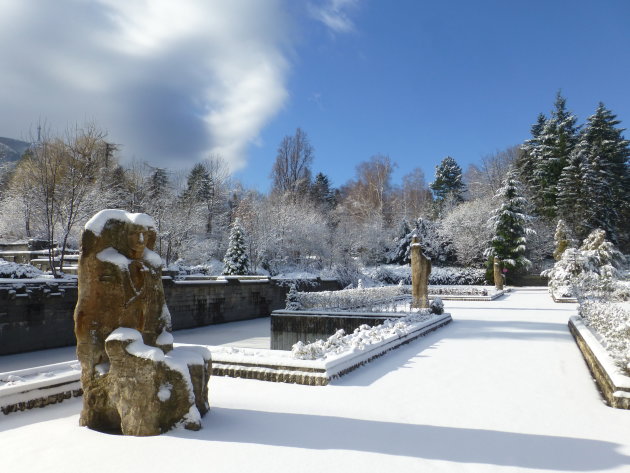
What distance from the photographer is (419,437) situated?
3.69 meters

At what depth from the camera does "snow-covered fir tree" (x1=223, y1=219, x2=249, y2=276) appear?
86.0 ft

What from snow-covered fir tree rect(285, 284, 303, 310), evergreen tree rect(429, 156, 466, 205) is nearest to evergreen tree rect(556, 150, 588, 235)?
evergreen tree rect(429, 156, 466, 205)

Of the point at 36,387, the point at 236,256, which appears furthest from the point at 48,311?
the point at 236,256

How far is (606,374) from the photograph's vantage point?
17.0 feet

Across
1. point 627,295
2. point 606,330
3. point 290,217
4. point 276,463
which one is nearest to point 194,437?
point 276,463

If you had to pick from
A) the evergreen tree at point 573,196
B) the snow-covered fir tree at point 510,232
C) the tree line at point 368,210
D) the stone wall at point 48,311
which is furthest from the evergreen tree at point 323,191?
the stone wall at point 48,311

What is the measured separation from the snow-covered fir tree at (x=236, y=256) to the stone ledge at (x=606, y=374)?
68.6 ft

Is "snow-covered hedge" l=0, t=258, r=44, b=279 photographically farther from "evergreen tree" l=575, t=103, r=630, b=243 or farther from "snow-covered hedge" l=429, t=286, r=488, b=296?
"evergreen tree" l=575, t=103, r=630, b=243

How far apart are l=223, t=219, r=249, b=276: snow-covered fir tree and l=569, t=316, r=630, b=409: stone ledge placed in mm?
20912

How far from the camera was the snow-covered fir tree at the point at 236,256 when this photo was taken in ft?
86.0

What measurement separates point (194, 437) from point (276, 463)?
0.84m

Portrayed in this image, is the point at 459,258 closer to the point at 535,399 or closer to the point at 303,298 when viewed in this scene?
the point at 303,298

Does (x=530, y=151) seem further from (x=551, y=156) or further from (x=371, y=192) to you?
(x=371, y=192)

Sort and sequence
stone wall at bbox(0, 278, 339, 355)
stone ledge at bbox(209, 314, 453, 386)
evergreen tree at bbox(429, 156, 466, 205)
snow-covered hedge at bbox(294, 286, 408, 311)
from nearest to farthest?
stone ledge at bbox(209, 314, 453, 386) → stone wall at bbox(0, 278, 339, 355) → snow-covered hedge at bbox(294, 286, 408, 311) → evergreen tree at bbox(429, 156, 466, 205)
